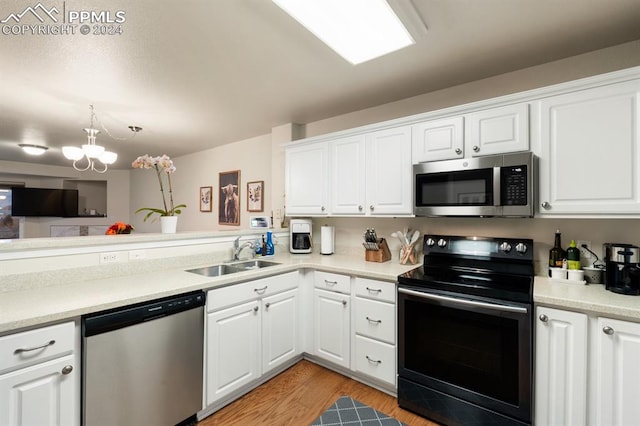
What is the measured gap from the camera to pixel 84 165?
6.46 meters

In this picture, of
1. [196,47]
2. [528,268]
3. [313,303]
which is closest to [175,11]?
[196,47]

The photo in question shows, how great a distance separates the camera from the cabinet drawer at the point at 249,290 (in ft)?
6.09

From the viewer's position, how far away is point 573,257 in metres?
1.82

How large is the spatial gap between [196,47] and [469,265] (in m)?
2.47

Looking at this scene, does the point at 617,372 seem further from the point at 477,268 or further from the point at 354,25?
the point at 354,25

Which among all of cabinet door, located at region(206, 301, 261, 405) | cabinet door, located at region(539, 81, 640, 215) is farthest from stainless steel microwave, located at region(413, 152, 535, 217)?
cabinet door, located at region(206, 301, 261, 405)

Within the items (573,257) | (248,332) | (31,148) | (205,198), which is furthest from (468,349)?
(31,148)

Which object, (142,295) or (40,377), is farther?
(142,295)

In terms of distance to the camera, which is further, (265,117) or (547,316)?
(265,117)

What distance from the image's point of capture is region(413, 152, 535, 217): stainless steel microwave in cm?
176

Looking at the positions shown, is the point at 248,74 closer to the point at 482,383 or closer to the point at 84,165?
the point at 482,383

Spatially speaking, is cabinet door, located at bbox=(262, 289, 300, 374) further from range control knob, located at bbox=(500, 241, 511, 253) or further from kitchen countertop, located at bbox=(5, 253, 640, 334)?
range control knob, located at bbox=(500, 241, 511, 253)

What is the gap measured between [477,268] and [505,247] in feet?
0.79

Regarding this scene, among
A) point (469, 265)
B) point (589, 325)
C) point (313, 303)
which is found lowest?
point (313, 303)
